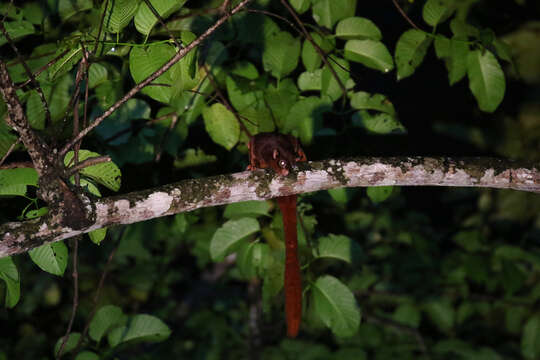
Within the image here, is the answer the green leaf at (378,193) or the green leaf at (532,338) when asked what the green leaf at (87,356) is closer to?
the green leaf at (378,193)

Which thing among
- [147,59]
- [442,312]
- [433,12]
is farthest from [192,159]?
[442,312]

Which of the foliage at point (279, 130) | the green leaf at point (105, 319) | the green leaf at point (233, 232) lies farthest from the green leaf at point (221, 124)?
the green leaf at point (105, 319)

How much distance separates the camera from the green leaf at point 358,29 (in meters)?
1.47

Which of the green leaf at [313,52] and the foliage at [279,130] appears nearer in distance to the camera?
the foliage at [279,130]

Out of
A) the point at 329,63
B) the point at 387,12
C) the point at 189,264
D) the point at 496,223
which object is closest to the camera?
the point at 329,63

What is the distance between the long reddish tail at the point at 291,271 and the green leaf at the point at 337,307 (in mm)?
81

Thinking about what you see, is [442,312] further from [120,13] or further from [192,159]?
[120,13]

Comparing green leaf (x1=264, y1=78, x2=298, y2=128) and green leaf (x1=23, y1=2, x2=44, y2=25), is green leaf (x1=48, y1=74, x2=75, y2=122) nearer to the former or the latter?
green leaf (x1=23, y1=2, x2=44, y2=25)

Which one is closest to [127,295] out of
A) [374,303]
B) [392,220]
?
[374,303]

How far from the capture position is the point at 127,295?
10.8 feet

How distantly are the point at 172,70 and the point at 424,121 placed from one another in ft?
8.69

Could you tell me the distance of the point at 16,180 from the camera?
42.6 inches

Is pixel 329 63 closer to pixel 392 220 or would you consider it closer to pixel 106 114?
pixel 106 114

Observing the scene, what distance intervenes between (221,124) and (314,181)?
453mm
